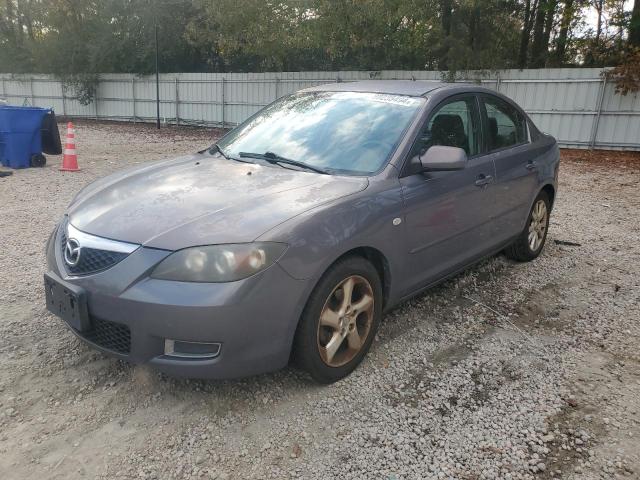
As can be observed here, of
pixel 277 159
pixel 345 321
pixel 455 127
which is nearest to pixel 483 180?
pixel 455 127

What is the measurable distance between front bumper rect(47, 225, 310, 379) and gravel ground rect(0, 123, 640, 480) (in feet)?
1.10

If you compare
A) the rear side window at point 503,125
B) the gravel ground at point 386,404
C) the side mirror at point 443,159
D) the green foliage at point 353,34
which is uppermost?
the green foliage at point 353,34

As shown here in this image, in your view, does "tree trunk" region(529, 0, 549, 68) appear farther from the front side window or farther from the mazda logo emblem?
the mazda logo emblem

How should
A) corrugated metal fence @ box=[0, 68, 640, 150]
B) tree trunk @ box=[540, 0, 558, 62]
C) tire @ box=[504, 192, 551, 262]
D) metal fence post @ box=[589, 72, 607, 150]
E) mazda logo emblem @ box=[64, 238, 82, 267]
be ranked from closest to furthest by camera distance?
1. mazda logo emblem @ box=[64, 238, 82, 267]
2. tire @ box=[504, 192, 551, 262]
3. metal fence post @ box=[589, 72, 607, 150]
4. corrugated metal fence @ box=[0, 68, 640, 150]
5. tree trunk @ box=[540, 0, 558, 62]

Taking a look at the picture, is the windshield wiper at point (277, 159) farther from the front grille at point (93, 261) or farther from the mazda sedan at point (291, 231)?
the front grille at point (93, 261)

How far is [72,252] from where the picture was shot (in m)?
2.77

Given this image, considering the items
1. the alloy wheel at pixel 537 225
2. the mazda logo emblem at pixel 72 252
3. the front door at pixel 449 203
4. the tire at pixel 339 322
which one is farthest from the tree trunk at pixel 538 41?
the mazda logo emblem at pixel 72 252

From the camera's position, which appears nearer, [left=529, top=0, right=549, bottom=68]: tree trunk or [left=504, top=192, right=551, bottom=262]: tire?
[left=504, top=192, right=551, bottom=262]: tire

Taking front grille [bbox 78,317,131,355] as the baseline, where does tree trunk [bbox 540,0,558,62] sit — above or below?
above

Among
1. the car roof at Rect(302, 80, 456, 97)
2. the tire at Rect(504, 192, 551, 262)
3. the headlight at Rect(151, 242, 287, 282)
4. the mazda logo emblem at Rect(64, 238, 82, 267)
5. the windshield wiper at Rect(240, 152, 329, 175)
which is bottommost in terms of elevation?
the tire at Rect(504, 192, 551, 262)

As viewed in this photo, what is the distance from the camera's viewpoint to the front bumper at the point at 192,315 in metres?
2.45

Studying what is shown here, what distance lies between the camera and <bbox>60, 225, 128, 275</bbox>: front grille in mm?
2604

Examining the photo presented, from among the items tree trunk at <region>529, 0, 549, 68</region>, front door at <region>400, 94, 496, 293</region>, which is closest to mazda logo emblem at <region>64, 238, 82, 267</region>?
front door at <region>400, 94, 496, 293</region>

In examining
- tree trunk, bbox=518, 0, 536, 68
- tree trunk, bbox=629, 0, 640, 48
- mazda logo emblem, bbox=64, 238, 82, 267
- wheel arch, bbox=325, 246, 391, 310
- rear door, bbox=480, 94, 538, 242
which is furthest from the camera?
tree trunk, bbox=518, 0, 536, 68
